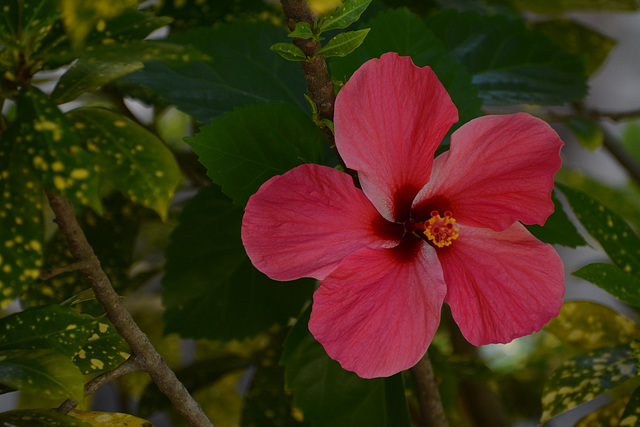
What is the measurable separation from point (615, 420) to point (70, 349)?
48 cm

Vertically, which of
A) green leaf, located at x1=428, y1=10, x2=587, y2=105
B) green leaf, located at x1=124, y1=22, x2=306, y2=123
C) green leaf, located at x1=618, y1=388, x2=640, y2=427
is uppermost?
green leaf, located at x1=124, y1=22, x2=306, y2=123

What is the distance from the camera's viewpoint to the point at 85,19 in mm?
300

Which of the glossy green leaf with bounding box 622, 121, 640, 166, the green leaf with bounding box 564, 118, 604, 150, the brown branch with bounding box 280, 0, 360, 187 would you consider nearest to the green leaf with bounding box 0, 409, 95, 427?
the brown branch with bounding box 280, 0, 360, 187

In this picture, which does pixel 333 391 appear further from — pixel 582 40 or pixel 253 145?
pixel 582 40

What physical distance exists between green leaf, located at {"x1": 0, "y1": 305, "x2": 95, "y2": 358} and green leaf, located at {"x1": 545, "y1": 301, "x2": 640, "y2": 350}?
1.43ft

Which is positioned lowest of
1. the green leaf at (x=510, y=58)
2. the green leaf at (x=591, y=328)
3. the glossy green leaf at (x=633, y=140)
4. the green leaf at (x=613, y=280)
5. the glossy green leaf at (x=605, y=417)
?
the glossy green leaf at (x=633, y=140)

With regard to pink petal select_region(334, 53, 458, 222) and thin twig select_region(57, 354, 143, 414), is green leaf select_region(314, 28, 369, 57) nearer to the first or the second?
pink petal select_region(334, 53, 458, 222)

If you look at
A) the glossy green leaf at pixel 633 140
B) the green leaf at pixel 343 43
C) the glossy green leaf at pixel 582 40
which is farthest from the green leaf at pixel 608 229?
the glossy green leaf at pixel 633 140

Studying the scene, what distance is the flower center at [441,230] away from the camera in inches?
13.7

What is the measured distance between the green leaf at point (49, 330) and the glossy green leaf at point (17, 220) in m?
0.03

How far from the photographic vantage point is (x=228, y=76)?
55cm

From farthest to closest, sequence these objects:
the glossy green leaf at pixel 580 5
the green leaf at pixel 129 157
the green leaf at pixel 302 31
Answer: the glossy green leaf at pixel 580 5 → the green leaf at pixel 129 157 → the green leaf at pixel 302 31

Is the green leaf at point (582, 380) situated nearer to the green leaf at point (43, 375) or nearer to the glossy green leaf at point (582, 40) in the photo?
the green leaf at point (43, 375)

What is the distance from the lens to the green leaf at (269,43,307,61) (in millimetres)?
299
